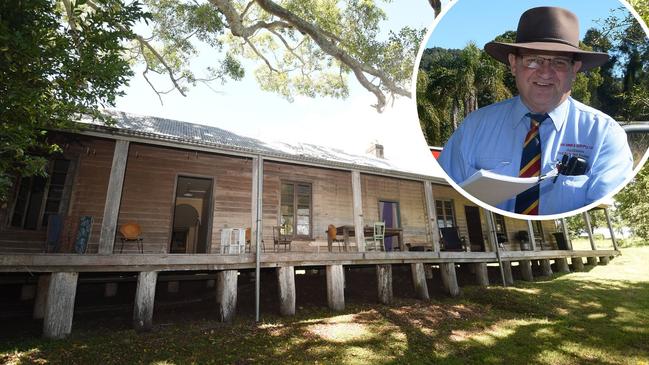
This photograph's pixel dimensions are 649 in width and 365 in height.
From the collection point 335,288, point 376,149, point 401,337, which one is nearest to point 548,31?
point 401,337

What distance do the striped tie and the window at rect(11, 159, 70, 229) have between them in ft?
35.3

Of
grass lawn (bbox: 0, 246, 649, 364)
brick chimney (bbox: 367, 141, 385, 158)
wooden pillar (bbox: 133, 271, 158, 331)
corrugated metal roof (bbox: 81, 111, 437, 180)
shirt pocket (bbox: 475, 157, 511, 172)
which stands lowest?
grass lawn (bbox: 0, 246, 649, 364)

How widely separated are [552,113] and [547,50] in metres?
0.18

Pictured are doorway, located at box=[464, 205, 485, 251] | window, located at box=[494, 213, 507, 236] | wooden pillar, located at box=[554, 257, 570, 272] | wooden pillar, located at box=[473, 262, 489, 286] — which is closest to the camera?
wooden pillar, located at box=[473, 262, 489, 286]

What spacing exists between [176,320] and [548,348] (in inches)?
310

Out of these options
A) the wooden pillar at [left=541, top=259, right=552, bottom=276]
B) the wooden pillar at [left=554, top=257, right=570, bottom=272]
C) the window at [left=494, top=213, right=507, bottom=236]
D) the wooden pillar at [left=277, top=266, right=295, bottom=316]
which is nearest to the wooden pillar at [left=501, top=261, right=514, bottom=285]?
the window at [left=494, top=213, right=507, bottom=236]

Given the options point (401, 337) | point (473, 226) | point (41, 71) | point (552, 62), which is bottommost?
point (401, 337)

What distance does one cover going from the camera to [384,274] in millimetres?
10891

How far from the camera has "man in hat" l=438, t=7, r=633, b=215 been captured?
97 centimetres

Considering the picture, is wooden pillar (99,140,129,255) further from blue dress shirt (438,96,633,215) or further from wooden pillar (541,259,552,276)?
wooden pillar (541,259,552,276)

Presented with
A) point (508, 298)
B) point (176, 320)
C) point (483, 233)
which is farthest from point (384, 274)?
point (483, 233)

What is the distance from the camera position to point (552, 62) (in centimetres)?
100

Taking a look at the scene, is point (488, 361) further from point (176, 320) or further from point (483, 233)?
point (483, 233)

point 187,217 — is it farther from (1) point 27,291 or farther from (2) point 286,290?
(2) point 286,290
